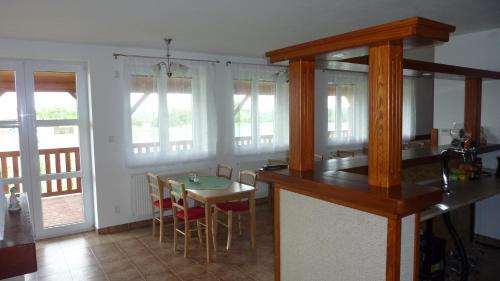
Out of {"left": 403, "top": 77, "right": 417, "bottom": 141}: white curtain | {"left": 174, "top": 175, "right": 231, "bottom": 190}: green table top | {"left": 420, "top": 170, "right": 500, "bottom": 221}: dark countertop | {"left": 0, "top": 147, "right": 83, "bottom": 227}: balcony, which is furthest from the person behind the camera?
{"left": 403, "top": 77, "right": 417, "bottom": 141}: white curtain

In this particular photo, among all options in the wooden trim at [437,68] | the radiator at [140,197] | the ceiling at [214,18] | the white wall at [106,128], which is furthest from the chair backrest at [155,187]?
the wooden trim at [437,68]

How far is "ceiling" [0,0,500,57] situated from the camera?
9.33ft

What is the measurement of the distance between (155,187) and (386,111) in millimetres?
3345

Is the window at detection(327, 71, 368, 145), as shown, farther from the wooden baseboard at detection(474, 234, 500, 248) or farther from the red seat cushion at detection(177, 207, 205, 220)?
the red seat cushion at detection(177, 207, 205, 220)

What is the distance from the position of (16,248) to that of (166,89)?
138 inches

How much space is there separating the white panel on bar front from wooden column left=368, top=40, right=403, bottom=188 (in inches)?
9.6

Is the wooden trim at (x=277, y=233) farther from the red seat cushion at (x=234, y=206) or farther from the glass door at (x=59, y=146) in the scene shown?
the glass door at (x=59, y=146)

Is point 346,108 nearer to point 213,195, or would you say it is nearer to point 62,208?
point 213,195

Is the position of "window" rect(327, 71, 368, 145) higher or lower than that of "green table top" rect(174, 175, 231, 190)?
higher

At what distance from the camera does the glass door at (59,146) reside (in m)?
4.42

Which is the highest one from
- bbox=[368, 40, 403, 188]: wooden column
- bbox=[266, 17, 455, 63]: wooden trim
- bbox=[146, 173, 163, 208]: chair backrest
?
bbox=[266, 17, 455, 63]: wooden trim

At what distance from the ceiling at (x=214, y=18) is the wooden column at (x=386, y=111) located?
52.7 inches

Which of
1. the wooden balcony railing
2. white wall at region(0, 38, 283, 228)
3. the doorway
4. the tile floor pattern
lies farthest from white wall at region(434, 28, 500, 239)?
the wooden balcony railing

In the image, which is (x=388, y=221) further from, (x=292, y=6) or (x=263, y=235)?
(x=263, y=235)
